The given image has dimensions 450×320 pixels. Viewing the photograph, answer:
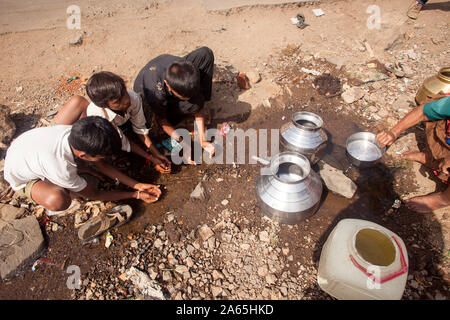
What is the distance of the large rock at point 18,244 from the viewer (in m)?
2.54

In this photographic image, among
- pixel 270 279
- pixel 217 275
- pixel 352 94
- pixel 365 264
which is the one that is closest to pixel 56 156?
pixel 217 275

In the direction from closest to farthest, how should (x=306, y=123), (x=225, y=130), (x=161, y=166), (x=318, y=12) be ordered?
(x=306, y=123) < (x=161, y=166) < (x=225, y=130) < (x=318, y=12)

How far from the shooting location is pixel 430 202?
114 inches

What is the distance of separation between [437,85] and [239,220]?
3536 millimetres

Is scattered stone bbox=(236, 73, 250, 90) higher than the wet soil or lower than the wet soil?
higher

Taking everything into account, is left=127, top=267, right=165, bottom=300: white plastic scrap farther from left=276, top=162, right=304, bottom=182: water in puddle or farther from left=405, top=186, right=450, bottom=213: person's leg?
left=405, top=186, right=450, bottom=213: person's leg

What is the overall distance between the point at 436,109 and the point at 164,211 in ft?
11.4

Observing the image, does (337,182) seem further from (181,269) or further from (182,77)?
(182,77)

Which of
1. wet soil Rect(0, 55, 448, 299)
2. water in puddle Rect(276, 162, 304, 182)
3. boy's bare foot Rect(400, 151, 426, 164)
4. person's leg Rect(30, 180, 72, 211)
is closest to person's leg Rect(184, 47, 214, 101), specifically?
wet soil Rect(0, 55, 448, 299)

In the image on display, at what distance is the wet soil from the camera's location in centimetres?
254

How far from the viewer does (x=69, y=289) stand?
2492 mm

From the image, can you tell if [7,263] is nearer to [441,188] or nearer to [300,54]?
[441,188]

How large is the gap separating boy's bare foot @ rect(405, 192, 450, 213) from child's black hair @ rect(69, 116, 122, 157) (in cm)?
354

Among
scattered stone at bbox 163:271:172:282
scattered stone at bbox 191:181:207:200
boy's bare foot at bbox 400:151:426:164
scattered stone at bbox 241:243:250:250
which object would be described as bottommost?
scattered stone at bbox 163:271:172:282
